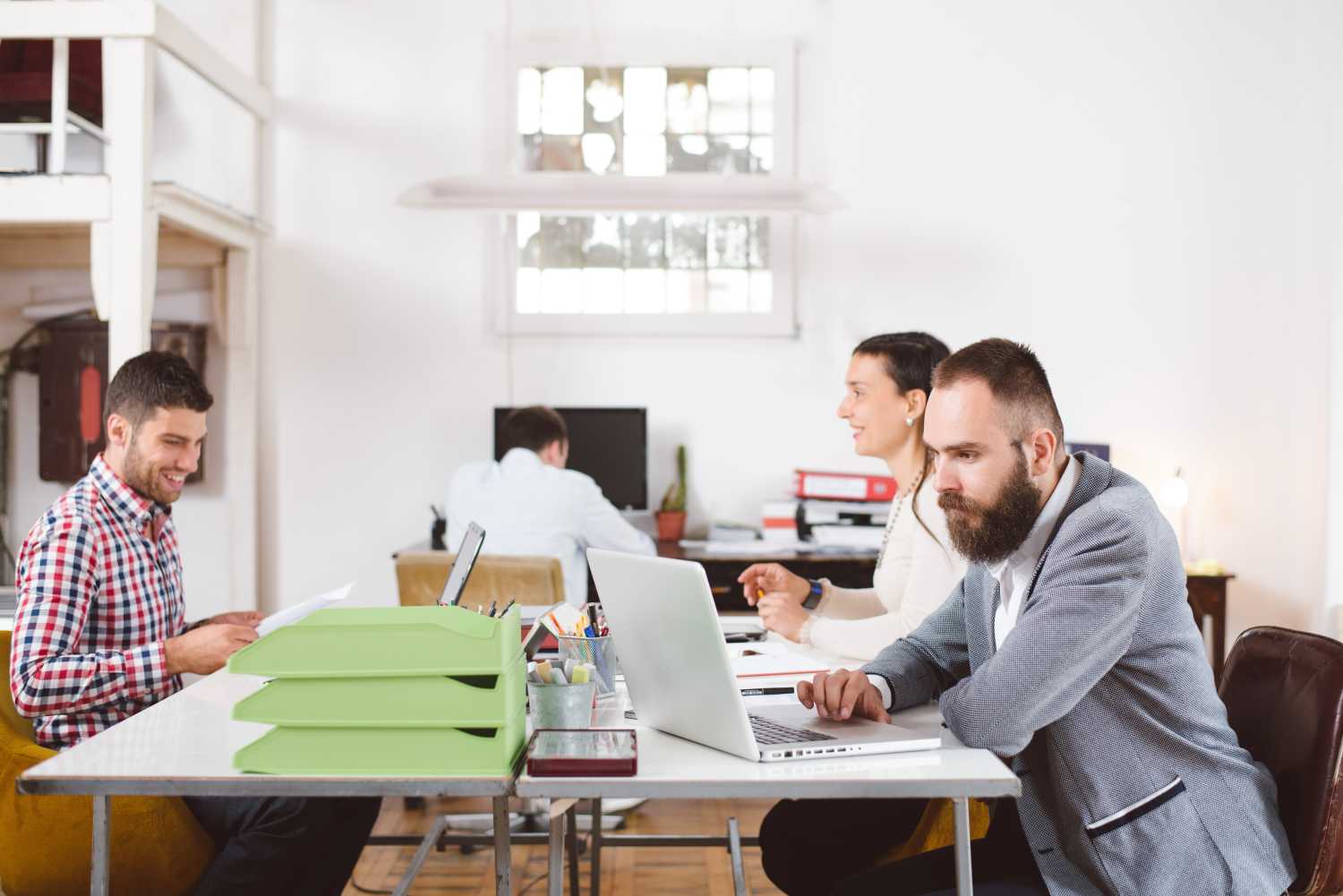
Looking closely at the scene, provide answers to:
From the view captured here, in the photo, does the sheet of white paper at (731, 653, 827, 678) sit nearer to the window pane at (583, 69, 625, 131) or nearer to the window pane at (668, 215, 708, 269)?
the window pane at (668, 215, 708, 269)

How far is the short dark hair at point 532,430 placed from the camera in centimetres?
385

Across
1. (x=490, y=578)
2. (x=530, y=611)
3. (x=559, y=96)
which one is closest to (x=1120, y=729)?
(x=530, y=611)

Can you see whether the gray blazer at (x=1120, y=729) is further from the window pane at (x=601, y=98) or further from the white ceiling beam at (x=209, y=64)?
the window pane at (x=601, y=98)

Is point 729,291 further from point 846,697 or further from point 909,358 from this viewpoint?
point 846,697

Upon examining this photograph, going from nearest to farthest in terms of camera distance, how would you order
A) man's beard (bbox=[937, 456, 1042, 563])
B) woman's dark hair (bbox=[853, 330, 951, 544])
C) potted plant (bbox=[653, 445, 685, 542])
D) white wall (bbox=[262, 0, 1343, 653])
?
man's beard (bbox=[937, 456, 1042, 563])
woman's dark hair (bbox=[853, 330, 951, 544])
potted plant (bbox=[653, 445, 685, 542])
white wall (bbox=[262, 0, 1343, 653])

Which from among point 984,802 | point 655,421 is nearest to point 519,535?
point 655,421

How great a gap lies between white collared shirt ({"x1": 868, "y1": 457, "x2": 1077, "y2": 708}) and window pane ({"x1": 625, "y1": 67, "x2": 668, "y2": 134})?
10.7 feet

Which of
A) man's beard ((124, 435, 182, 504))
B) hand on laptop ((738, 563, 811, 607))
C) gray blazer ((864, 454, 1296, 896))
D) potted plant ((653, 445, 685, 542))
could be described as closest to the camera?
gray blazer ((864, 454, 1296, 896))

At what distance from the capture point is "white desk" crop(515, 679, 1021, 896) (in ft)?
4.71

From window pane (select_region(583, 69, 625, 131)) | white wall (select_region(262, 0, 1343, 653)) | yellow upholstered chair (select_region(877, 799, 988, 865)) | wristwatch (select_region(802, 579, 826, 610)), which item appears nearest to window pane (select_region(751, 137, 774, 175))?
white wall (select_region(262, 0, 1343, 653))

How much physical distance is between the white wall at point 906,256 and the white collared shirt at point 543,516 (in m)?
0.86

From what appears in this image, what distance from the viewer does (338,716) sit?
1486mm

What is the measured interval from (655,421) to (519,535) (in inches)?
43.3

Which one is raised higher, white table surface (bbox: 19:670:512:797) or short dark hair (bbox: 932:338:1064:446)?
short dark hair (bbox: 932:338:1064:446)
